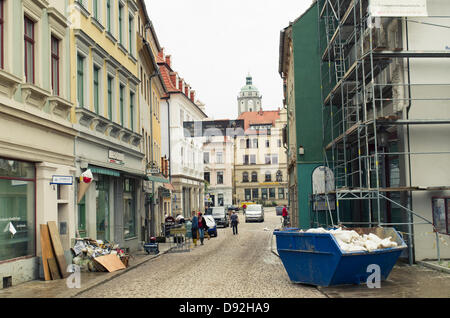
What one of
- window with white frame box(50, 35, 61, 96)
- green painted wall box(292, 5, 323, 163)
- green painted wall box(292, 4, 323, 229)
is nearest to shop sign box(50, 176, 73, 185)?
window with white frame box(50, 35, 61, 96)

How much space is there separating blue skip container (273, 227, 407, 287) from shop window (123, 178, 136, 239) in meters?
11.9

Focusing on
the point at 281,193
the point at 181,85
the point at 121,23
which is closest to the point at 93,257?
the point at 121,23

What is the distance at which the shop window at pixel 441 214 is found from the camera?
16866 millimetres

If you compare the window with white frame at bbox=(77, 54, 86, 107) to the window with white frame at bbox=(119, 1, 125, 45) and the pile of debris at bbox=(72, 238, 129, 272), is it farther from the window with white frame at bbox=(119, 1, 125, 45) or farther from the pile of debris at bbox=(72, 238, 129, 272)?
the window with white frame at bbox=(119, 1, 125, 45)

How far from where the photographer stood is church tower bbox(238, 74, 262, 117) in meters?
159

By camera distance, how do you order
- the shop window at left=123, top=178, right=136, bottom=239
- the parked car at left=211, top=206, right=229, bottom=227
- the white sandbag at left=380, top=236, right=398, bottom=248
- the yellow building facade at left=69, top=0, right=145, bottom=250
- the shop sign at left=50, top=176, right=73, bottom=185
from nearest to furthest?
the white sandbag at left=380, top=236, right=398, bottom=248, the shop sign at left=50, top=176, right=73, bottom=185, the yellow building facade at left=69, top=0, right=145, bottom=250, the shop window at left=123, top=178, right=136, bottom=239, the parked car at left=211, top=206, right=229, bottom=227

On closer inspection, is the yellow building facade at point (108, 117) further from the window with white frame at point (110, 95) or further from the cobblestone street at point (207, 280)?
the cobblestone street at point (207, 280)

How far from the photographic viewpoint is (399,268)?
1591 centimetres

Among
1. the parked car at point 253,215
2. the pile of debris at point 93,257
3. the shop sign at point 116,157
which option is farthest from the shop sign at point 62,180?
the parked car at point 253,215

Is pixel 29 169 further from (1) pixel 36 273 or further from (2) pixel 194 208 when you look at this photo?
(2) pixel 194 208

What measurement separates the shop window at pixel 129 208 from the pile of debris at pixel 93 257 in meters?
6.17

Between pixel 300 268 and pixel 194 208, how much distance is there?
49.8 meters

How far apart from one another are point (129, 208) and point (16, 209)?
11.1 metres
